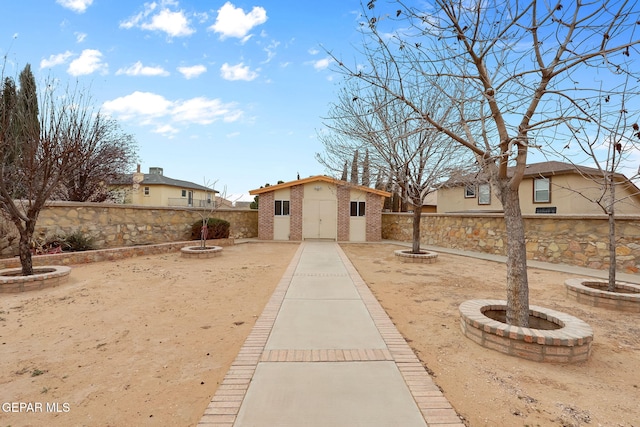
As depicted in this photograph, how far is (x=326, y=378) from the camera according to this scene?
267 centimetres

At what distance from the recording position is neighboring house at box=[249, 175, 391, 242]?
16281mm

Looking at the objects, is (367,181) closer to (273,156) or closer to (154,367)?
(273,156)

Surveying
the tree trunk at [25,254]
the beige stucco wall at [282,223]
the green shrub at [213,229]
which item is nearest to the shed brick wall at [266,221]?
the beige stucco wall at [282,223]

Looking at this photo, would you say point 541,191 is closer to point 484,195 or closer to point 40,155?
point 484,195

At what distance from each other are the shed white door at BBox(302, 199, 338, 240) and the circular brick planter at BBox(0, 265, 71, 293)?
36.2 feet

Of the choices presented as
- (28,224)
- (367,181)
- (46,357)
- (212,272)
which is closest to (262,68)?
(367,181)

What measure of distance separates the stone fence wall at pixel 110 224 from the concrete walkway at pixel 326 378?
8.50m

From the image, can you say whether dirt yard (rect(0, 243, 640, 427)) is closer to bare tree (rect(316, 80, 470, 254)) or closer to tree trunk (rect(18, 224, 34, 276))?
tree trunk (rect(18, 224, 34, 276))

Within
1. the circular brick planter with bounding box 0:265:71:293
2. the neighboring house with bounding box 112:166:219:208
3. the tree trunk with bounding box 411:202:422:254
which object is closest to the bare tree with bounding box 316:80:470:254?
the tree trunk with bounding box 411:202:422:254

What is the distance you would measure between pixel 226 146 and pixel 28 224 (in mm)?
10367

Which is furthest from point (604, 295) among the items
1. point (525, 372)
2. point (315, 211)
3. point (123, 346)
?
point (315, 211)

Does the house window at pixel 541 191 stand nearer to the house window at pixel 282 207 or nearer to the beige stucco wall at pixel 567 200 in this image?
the beige stucco wall at pixel 567 200

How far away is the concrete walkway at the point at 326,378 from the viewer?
2.14m

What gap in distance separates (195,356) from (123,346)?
957 millimetres
